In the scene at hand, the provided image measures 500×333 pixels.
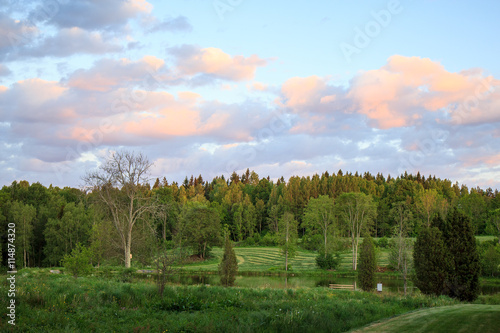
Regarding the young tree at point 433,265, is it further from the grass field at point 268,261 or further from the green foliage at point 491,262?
the green foliage at point 491,262

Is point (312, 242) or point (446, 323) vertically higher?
point (446, 323)

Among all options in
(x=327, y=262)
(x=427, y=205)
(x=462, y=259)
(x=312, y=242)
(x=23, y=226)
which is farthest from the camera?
(x=427, y=205)

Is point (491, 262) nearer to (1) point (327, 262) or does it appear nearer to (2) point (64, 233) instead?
(1) point (327, 262)

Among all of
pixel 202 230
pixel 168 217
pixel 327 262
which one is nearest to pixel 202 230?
pixel 202 230

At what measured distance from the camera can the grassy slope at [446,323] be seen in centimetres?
903

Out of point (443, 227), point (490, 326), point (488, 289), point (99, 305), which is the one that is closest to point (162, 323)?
point (99, 305)

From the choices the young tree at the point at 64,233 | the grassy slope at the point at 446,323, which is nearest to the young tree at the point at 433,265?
the grassy slope at the point at 446,323

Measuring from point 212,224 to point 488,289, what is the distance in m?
38.2

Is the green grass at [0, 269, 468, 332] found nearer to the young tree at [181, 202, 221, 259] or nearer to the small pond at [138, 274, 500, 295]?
the small pond at [138, 274, 500, 295]

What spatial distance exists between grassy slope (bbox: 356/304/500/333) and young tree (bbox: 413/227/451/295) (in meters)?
10.5

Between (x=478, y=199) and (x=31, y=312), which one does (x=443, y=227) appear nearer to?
(x=31, y=312)

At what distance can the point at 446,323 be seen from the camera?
31.5 feet

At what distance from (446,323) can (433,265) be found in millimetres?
12575

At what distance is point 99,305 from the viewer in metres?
11.0
